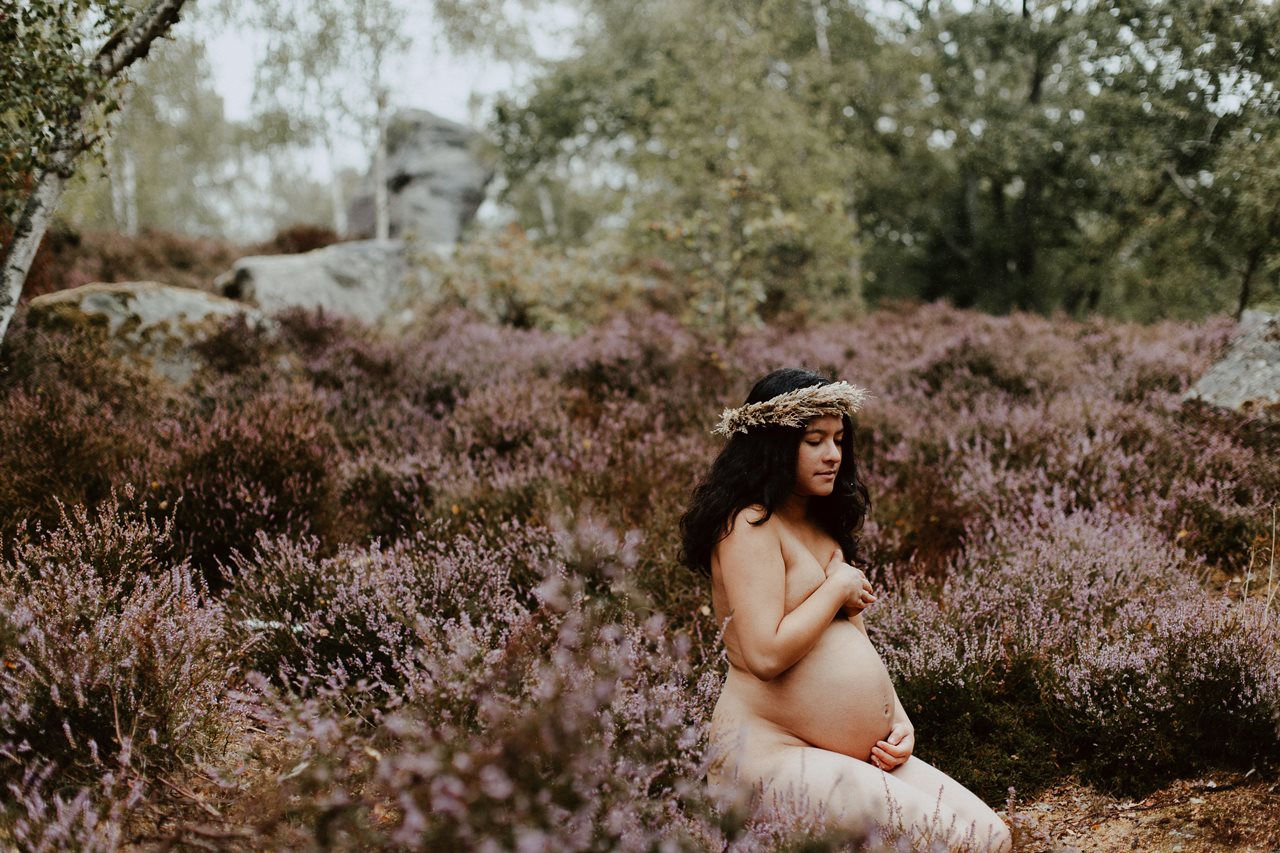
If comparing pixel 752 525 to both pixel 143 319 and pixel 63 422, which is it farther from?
pixel 143 319

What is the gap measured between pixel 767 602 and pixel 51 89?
4.09 metres

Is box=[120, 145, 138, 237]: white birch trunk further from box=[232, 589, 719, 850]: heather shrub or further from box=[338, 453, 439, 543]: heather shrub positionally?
box=[232, 589, 719, 850]: heather shrub

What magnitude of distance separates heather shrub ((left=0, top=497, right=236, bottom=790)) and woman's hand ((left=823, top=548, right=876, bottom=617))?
1.91 m

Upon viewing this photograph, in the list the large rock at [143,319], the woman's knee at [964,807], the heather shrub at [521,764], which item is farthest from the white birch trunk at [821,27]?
the heather shrub at [521,764]

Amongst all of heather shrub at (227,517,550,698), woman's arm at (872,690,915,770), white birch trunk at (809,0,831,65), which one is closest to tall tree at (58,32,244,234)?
heather shrub at (227,517,550,698)

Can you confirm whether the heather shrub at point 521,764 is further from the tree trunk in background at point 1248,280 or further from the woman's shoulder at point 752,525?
the tree trunk in background at point 1248,280

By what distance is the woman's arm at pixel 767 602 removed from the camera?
2082mm

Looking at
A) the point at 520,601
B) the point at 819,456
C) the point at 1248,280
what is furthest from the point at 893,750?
the point at 1248,280

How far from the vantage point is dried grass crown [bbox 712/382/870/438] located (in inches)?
86.9

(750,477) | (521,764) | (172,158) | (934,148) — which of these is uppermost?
(172,158)

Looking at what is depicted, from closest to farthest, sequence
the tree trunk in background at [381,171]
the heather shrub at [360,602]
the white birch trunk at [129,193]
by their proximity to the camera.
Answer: the heather shrub at [360,602] → the tree trunk in background at [381,171] → the white birch trunk at [129,193]

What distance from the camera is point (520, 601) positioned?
3377 millimetres

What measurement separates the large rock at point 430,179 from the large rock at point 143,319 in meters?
10.8

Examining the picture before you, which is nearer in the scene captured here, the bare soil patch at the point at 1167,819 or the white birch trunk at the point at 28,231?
the bare soil patch at the point at 1167,819
